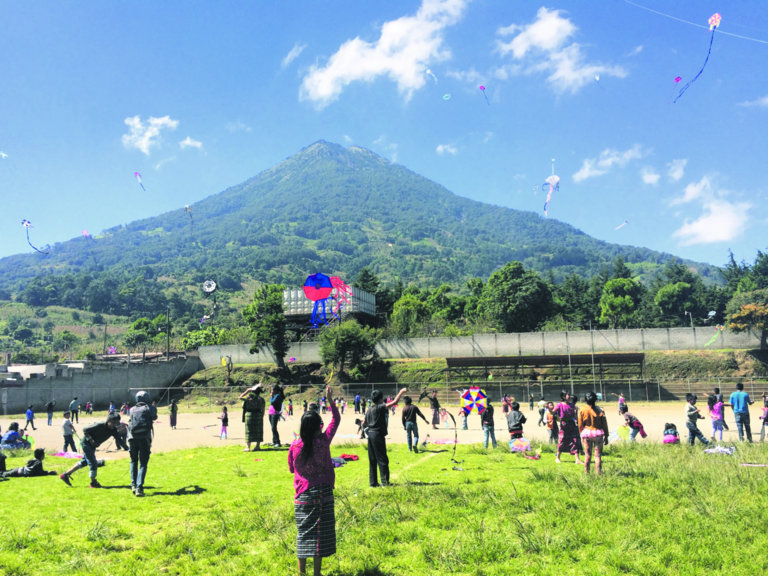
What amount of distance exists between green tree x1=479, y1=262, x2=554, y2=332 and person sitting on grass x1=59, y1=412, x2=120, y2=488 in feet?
215

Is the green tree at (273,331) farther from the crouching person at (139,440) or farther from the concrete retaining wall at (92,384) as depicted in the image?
the crouching person at (139,440)

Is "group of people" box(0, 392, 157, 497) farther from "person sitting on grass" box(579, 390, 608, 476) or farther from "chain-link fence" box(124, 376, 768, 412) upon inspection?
"chain-link fence" box(124, 376, 768, 412)

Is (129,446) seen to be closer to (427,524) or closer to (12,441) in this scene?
(427,524)

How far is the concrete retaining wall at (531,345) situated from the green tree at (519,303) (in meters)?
16.8

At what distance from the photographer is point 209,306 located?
170 meters

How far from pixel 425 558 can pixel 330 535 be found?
1.08 m

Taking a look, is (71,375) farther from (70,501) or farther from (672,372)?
(672,372)

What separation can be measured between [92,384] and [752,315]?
195 ft

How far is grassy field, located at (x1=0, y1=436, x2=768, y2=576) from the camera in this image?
5.05 metres

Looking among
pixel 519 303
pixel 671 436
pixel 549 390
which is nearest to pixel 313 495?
pixel 671 436

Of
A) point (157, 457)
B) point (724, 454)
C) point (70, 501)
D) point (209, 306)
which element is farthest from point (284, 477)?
point (209, 306)

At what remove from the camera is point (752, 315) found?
47406mm

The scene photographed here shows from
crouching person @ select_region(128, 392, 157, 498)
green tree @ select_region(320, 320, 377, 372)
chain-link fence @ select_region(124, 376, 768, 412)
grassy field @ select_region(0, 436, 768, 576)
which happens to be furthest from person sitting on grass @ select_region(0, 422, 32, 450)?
green tree @ select_region(320, 320, 377, 372)

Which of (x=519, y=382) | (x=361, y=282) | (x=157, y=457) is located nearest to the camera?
(x=157, y=457)
